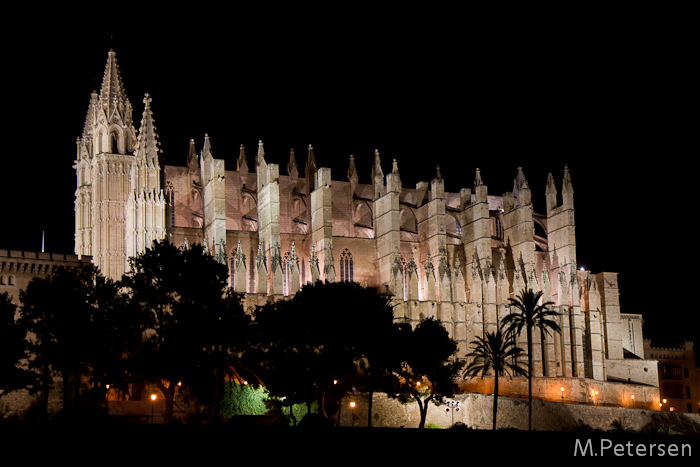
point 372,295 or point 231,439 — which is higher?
point 372,295

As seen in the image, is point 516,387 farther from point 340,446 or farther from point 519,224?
point 340,446

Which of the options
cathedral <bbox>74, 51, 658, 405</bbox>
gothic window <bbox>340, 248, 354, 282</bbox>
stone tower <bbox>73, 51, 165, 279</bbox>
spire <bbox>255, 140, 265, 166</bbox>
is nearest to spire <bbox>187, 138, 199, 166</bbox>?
cathedral <bbox>74, 51, 658, 405</bbox>

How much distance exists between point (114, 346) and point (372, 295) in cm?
1328

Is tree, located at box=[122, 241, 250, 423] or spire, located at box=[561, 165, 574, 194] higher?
spire, located at box=[561, 165, 574, 194]

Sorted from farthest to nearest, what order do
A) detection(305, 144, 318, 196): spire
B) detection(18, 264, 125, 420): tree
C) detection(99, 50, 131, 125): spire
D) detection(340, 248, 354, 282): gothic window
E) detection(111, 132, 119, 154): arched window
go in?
detection(305, 144, 318, 196): spire → detection(340, 248, 354, 282): gothic window → detection(99, 50, 131, 125): spire → detection(111, 132, 119, 154): arched window → detection(18, 264, 125, 420): tree

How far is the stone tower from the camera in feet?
193

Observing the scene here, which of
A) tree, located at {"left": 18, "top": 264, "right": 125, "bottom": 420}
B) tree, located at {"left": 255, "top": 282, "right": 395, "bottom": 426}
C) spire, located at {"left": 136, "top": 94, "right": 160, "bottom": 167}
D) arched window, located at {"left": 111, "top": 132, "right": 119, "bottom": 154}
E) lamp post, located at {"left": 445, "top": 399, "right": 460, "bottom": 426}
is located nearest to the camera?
tree, located at {"left": 18, "top": 264, "right": 125, "bottom": 420}

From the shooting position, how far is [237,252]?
207 feet

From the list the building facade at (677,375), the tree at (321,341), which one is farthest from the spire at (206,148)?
the building facade at (677,375)

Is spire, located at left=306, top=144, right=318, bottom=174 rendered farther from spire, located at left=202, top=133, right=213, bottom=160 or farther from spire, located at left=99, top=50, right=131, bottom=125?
spire, located at left=99, top=50, right=131, bottom=125

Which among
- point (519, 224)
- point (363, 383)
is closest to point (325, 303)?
point (363, 383)

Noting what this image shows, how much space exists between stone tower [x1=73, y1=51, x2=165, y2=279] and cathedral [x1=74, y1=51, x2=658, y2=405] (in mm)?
78

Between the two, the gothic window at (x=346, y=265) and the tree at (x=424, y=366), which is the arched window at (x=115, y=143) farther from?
the tree at (x=424, y=366)

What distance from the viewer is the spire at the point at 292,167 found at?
72.8 meters
